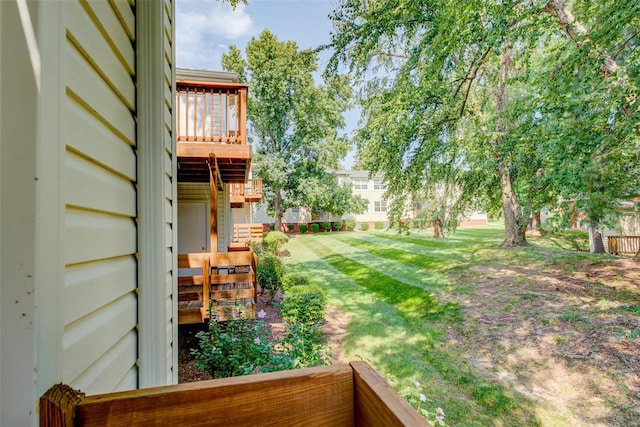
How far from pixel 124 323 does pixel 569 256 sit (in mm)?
9195

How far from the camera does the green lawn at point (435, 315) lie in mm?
3193

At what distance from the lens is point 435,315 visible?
550 centimetres

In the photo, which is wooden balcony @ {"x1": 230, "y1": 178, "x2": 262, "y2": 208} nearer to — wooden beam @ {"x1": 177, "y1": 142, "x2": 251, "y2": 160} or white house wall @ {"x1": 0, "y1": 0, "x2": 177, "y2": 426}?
wooden beam @ {"x1": 177, "y1": 142, "x2": 251, "y2": 160}

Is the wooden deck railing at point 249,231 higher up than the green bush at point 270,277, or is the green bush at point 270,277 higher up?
the wooden deck railing at point 249,231

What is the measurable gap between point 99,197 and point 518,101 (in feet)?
20.5

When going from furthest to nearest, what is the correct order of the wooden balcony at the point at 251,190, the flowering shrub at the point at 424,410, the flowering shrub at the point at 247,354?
the wooden balcony at the point at 251,190
the flowering shrub at the point at 247,354
the flowering shrub at the point at 424,410

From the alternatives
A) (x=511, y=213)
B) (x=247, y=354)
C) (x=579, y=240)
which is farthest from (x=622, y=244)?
(x=247, y=354)

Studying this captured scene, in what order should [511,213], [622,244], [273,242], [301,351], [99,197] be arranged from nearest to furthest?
[99,197] → [301,351] → [511,213] → [622,244] → [273,242]

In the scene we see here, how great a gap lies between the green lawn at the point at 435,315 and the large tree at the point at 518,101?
2.25 meters

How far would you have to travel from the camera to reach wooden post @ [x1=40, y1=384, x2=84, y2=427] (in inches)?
23.4

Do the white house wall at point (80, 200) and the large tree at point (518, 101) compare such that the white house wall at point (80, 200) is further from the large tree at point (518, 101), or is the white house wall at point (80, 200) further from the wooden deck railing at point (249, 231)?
the wooden deck railing at point (249, 231)

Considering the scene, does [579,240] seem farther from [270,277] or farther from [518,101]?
[270,277]

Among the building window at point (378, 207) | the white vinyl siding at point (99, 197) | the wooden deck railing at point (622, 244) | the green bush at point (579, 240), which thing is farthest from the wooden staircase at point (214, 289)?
the building window at point (378, 207)

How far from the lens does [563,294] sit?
17.7 feet
